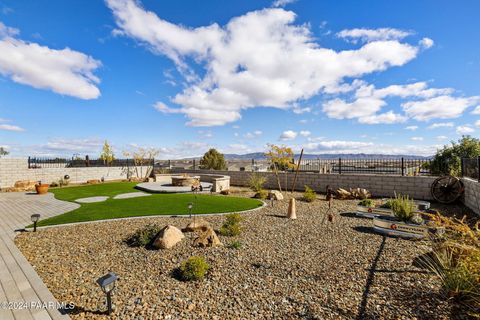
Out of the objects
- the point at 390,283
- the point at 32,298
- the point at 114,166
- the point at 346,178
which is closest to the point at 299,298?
the point at 390,283

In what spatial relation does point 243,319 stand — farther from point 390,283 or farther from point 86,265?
point 86,265

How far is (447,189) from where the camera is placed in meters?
11.1

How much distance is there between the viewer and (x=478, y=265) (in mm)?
3469

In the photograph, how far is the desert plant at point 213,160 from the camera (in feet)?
78.2

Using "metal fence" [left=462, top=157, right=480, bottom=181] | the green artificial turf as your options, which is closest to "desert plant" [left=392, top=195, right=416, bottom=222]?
"metal fence" [left=462, top=157, right=480, bottom=181]

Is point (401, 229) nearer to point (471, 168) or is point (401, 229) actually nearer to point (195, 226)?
point (195, 226)

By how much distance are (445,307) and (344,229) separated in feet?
12.9

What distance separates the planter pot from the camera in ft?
20.9

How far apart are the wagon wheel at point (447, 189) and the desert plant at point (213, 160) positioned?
1673 centimetres

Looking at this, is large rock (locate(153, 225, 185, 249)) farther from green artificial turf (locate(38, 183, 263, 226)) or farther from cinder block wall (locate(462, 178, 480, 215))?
cinder block wall (locate(462, 178, 480, 215))

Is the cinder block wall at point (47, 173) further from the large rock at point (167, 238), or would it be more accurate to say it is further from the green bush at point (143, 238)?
the large rock at point (167, 238)

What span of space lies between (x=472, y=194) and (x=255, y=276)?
1006 cm

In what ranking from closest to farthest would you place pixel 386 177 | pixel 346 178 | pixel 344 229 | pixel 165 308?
pixel 165 308 < pixel 344 229 < pixel 386 177 < pixel 346 178

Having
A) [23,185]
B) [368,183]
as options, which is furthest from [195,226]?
[23,185]
